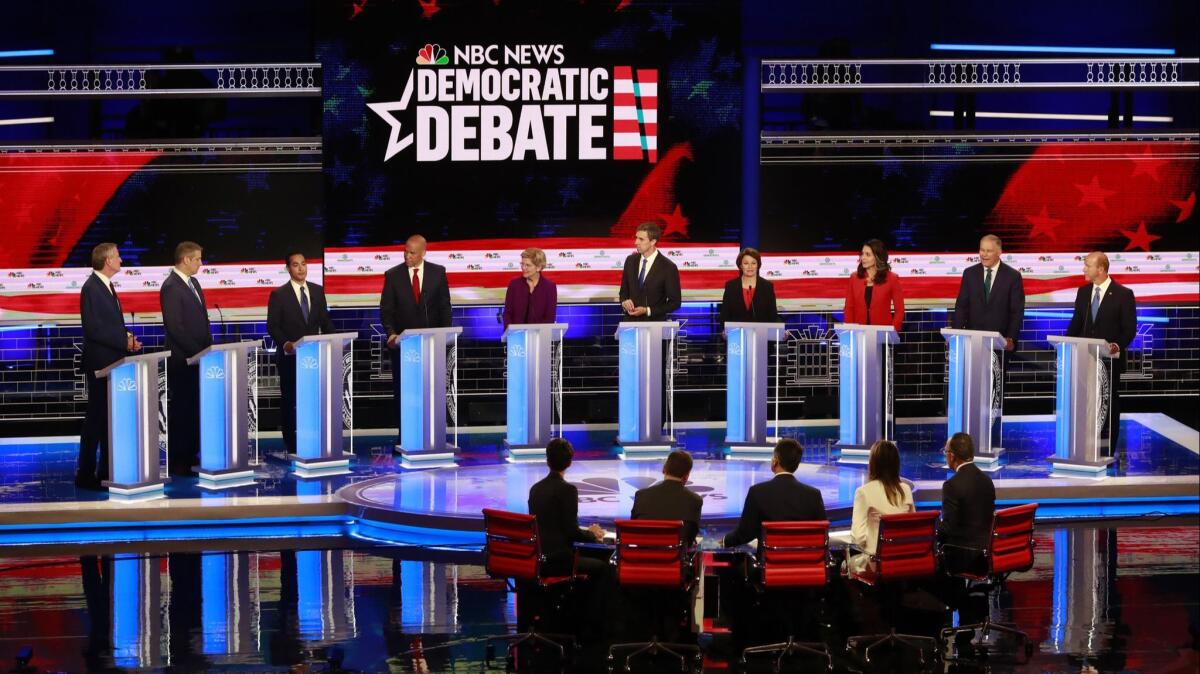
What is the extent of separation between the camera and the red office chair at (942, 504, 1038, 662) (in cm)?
712

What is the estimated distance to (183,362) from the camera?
33.4 feet

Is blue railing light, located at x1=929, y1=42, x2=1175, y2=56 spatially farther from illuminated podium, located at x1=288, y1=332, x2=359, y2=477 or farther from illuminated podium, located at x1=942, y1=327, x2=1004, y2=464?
illuminated podium, located at x1=288, y1=332, x2=359, y2=477

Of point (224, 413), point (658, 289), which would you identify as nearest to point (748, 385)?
point (658, 289)

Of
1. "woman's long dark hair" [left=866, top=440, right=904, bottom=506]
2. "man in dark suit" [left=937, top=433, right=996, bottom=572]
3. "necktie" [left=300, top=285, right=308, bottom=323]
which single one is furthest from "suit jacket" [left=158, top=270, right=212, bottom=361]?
"man in dark suit" [left=937, top=433, right=996, bottom=572]

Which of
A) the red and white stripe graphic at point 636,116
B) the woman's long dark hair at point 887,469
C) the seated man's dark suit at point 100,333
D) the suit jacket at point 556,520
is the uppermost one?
the red and white stripe graphic at point 636,116

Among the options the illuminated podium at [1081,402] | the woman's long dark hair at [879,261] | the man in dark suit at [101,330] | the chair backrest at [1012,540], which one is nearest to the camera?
the chair backrest at [1012,540]

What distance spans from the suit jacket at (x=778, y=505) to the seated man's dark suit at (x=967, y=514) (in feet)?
2.14

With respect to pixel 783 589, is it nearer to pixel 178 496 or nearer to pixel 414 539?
pixel 414 539

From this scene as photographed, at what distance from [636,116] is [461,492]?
4287 mm

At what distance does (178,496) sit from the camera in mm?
9789

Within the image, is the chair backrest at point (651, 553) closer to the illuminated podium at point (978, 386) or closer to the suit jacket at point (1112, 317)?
the illuminated podium at point (978, 386)

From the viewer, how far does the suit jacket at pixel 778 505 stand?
6980mm

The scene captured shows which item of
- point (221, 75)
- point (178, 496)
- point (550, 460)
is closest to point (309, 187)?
point (221, 75)

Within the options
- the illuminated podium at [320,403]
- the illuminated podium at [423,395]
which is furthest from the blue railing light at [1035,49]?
the illuminated podium at [320,403]
